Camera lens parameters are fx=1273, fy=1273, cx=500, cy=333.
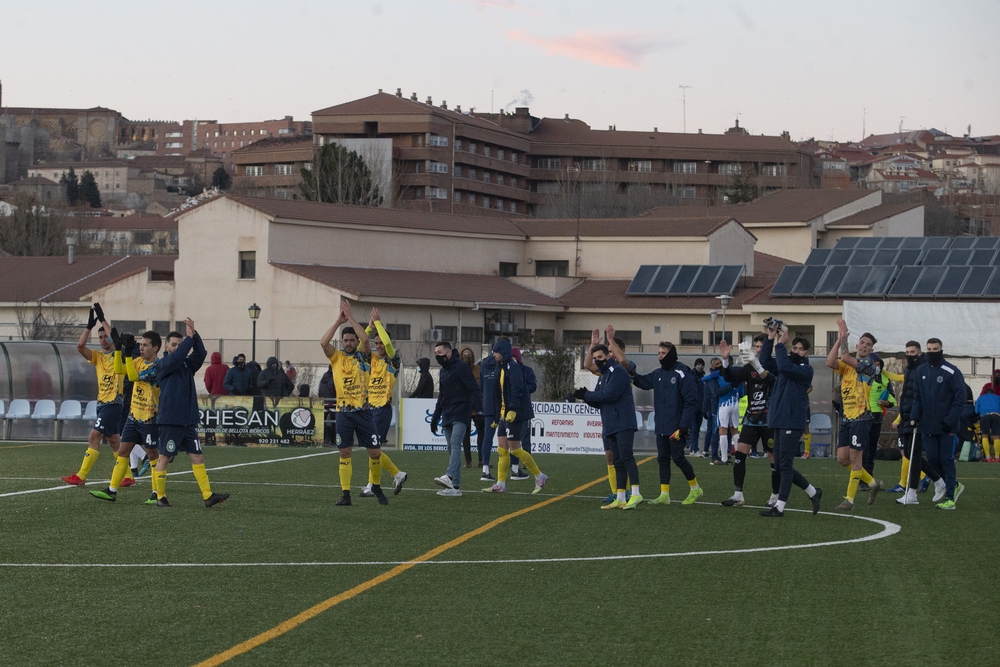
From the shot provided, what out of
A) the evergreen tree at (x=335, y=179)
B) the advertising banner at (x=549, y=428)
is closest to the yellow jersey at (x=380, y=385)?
the advertising banner at (x=549, y=428)

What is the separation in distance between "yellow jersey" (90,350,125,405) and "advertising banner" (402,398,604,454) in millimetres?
11003

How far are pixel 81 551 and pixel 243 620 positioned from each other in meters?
3.58

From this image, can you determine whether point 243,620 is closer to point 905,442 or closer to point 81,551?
point 81,551

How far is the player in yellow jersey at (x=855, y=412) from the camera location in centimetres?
1553

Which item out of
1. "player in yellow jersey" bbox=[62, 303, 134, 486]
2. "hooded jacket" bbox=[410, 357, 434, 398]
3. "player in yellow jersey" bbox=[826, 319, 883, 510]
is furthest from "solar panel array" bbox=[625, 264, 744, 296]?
"player in yellow jersey" bbox=[62, 303, 134, 486]

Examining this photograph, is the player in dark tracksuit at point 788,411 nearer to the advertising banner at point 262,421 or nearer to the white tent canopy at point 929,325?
the advertising banner at point 262,421

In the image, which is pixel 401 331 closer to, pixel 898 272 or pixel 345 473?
pixel 898 272

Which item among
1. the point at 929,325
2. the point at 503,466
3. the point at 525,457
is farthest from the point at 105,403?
the point at 929,325

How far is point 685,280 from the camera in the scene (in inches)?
2152

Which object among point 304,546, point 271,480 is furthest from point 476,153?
point 304,546

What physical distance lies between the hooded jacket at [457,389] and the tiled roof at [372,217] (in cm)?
3566

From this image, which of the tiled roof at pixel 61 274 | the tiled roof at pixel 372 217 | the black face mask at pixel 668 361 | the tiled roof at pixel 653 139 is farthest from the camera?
the tiled roof at pixel 653 139

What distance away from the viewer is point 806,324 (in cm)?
5084

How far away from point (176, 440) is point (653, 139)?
106 m
